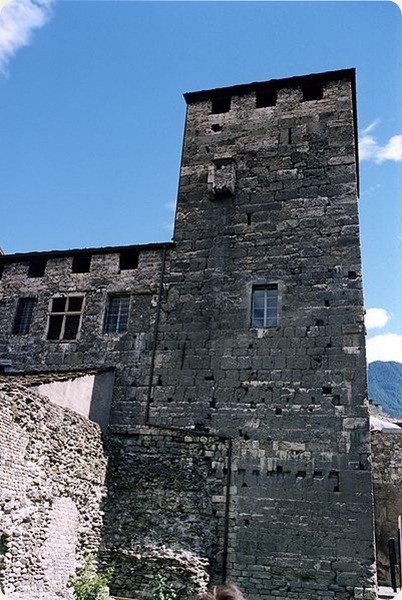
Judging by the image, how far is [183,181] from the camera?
14.4 metres

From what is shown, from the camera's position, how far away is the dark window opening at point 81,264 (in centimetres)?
1427

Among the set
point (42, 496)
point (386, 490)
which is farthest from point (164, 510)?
point (386, 490)

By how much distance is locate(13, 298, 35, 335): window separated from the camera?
1409 centimetres

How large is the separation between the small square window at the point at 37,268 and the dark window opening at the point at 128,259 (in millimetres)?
2459

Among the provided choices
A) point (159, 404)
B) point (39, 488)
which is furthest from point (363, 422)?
point (39, 488)

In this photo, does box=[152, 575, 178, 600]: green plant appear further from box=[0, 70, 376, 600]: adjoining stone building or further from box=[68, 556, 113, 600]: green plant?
box=[68, 556, 113, 600]: green plant

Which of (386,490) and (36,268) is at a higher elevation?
(36,268)

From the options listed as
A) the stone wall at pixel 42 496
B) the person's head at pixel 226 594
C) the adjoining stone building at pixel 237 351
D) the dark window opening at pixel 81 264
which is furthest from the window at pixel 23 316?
the person's head at pixel 226 594

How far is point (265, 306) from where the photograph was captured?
12359 mm

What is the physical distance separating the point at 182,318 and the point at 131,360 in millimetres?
1635

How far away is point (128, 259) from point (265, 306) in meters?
4.10

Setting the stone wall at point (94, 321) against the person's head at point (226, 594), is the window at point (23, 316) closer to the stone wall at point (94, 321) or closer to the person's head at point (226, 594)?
the stone wall at point (94, 321)

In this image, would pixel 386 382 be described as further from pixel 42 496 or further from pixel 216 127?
pixel 42 496

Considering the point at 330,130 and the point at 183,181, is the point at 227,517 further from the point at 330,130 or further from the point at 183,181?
the point at 330,130
